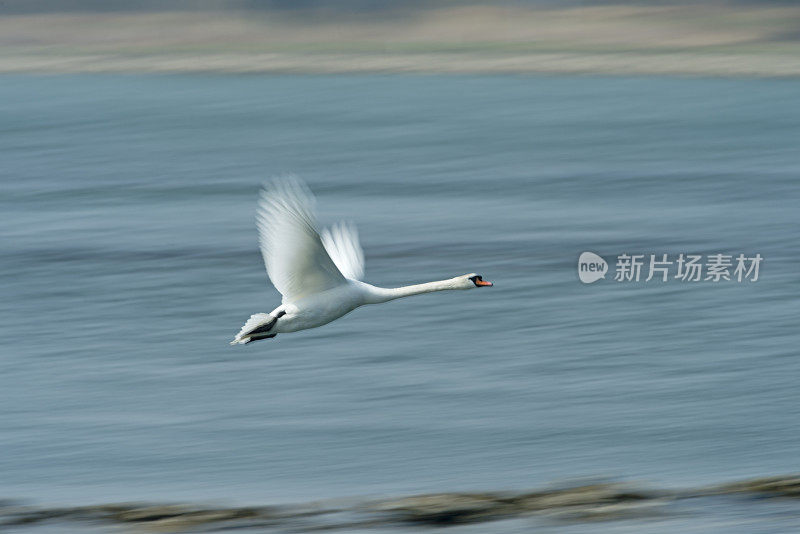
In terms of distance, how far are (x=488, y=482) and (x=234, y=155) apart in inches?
1208

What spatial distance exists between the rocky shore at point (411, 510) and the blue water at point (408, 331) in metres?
0.67

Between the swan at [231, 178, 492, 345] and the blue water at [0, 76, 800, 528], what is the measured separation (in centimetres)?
271

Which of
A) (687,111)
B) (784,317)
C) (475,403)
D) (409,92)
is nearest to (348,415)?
(475,403)

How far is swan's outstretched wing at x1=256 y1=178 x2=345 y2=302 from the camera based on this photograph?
35.8 ft

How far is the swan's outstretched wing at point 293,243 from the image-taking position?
10914 millimetres

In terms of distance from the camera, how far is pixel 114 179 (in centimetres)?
3703

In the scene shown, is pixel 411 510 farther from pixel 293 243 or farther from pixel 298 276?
pixel 293 243

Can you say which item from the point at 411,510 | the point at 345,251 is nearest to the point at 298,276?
the point at 345,251

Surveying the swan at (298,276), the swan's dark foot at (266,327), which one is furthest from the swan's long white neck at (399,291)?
the swan's dark foot at (266,327)

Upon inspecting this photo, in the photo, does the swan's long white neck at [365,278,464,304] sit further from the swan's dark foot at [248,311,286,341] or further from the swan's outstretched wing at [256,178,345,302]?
the swan's dark foot at [248,311,286,341]

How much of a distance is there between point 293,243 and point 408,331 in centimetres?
909

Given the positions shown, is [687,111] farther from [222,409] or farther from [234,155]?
[222,409]

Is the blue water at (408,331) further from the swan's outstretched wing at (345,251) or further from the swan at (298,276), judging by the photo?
the swan at (298,276)

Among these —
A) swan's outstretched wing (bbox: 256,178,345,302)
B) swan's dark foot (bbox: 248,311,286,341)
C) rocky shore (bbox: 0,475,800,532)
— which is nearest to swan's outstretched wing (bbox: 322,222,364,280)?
swan's outstretched wing (bbox: 256,178,345,302)
